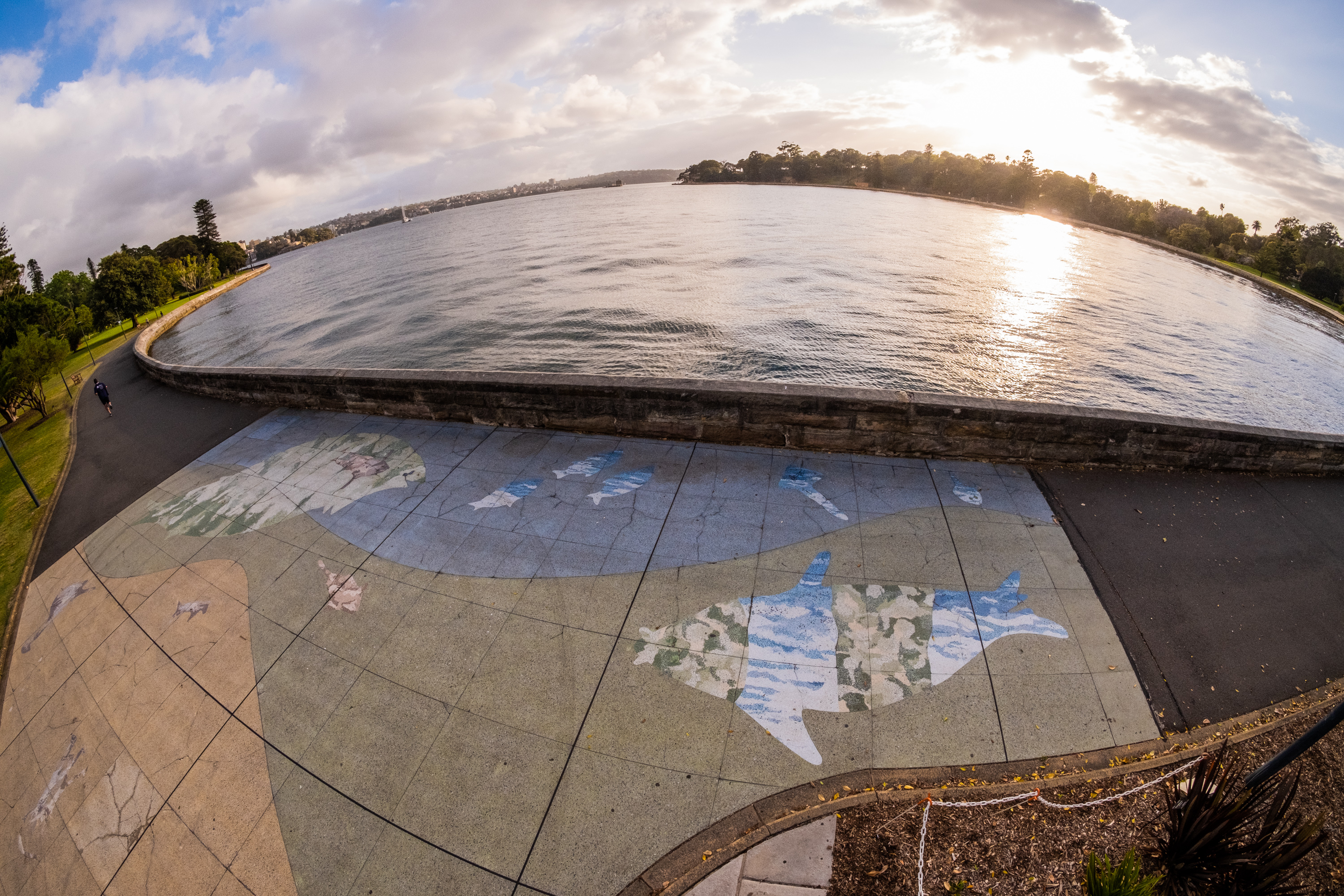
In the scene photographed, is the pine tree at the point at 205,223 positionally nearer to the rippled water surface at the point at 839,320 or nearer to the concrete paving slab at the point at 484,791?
the rippled water surface at the point at 839,320

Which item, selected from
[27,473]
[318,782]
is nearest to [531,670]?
[318,782]

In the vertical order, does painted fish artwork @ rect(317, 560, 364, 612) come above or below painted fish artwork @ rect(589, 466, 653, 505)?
below

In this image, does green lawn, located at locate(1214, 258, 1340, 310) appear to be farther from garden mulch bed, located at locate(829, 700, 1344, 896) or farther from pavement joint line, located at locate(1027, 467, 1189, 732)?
garden mulch bed, located at locate(829, 700, 1344, 896)

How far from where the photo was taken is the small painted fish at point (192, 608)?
8.28 m

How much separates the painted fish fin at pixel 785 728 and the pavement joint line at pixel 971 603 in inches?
23.6

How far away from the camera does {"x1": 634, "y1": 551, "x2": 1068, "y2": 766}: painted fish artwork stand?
234 inches

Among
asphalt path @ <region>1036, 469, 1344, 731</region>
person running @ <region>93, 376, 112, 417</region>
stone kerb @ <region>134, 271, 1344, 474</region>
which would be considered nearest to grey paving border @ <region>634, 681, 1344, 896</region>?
asphalt path @ <region>1036, 469, 1344, 731</region>

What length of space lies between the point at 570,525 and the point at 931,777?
579 cm

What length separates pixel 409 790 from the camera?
218 inches

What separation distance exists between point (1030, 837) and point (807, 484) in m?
5.31

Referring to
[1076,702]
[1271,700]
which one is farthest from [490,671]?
[1271,700]

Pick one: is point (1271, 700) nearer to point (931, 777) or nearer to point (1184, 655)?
point (1184, 655)

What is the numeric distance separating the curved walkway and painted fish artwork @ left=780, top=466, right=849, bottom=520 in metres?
0.08

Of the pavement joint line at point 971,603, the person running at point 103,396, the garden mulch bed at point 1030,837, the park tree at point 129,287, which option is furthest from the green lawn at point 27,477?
the park tree at point 129,287
